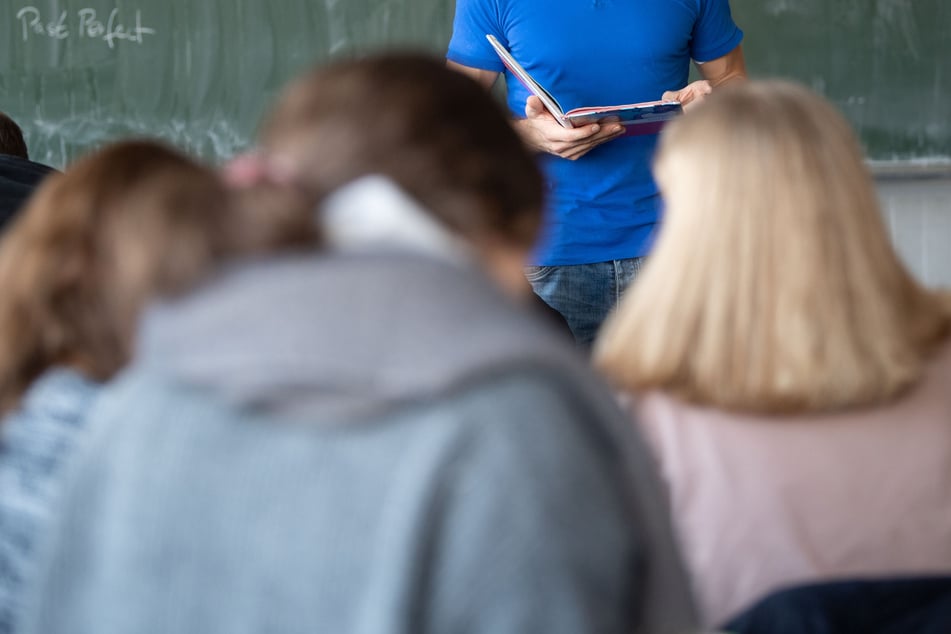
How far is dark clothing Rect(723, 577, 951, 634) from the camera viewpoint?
92 cm

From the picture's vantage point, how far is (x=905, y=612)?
95cm

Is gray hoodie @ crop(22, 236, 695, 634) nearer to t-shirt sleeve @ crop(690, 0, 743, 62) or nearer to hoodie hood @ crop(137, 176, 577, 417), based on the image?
hoodie hood @ crop(137, 176, 577, 417)

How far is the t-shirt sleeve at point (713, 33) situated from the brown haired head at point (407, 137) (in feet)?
5.99

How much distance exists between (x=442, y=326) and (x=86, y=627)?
1.24 ft

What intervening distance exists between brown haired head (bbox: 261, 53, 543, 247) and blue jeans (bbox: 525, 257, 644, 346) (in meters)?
1.56

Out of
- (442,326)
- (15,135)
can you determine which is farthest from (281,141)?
(15,135)

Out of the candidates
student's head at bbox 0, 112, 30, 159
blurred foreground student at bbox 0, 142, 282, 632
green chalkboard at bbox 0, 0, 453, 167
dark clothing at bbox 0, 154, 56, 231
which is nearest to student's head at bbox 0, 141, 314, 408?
blurred foreground student at bbox 0, 142, 282, 632

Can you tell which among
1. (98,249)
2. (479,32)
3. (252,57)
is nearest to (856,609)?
(98,249)

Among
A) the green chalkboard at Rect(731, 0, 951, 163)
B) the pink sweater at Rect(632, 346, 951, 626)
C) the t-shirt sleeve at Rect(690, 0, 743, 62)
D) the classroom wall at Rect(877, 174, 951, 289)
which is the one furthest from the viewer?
the classroom wall at Rect(877, 174, 951, 289)

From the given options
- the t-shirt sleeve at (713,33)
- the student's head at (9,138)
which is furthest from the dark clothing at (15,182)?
the t-shirt sleeve at (713,33)

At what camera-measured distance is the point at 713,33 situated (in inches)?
102

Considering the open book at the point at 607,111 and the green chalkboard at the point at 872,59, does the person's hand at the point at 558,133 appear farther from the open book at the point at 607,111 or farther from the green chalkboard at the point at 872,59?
the green chalkboard at the point at 872,59

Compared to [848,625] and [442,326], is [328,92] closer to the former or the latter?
[442,326]

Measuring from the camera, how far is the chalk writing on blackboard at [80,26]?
11.0 feet
